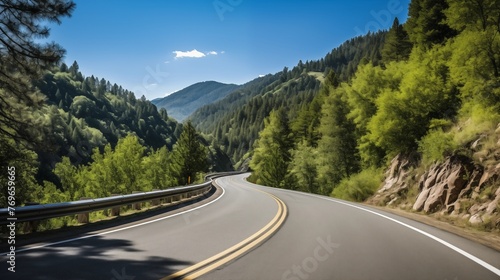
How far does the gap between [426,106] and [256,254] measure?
2007 cm

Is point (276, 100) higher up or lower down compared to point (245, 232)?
higher up

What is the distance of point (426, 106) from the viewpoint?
21656 millimetres

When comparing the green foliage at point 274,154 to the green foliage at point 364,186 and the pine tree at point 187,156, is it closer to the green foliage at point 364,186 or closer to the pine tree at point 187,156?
the pine tree at point 187,156

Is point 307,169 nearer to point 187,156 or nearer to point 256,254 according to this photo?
point 187,156

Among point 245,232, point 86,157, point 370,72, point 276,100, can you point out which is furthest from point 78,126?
point 245,232

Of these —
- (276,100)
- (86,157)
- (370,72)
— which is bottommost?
(86,157)

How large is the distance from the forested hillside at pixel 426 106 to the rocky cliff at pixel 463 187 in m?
0.12

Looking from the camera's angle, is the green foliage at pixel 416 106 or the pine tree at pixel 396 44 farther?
the pine tree at pixel 396 44

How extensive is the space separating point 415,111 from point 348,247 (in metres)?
18.1

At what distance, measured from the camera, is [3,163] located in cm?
1130

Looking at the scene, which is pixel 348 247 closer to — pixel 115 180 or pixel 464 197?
pixel 464 197

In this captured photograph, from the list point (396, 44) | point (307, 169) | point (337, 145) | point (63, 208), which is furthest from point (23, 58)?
point (396, 44)

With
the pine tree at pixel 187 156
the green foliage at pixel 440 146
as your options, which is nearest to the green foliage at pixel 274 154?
the pine tree at pixel 187 156

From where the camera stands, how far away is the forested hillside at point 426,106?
15.7 metres
